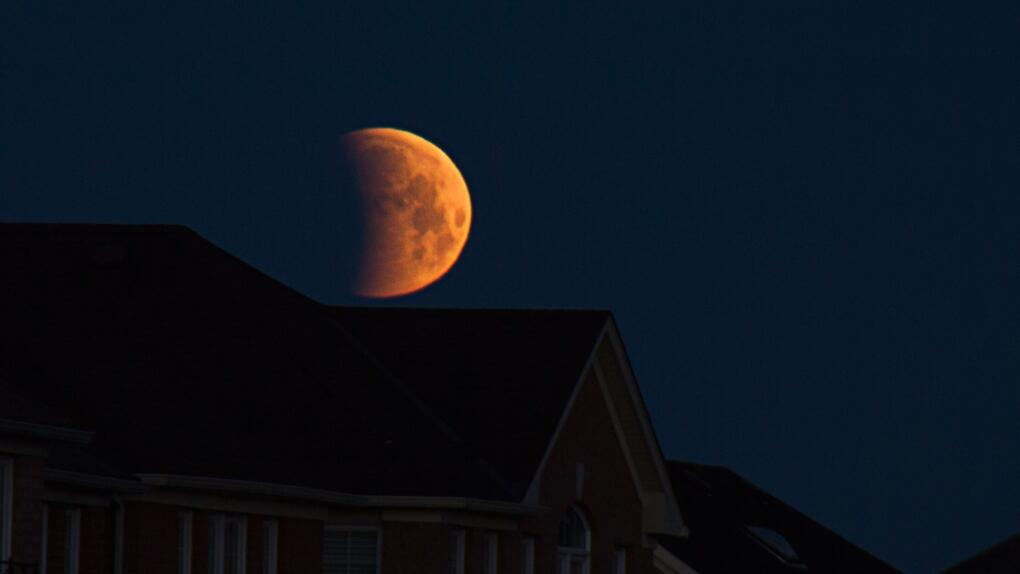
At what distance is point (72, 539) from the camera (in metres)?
33.6

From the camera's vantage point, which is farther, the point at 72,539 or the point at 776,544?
the point at 776,544

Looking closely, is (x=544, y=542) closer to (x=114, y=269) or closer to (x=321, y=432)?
(x=321, y=432)

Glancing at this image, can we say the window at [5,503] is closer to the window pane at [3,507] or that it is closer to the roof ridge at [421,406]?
the window pane at [3,507]

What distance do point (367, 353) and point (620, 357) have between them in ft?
18.3

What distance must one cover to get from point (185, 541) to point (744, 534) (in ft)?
101

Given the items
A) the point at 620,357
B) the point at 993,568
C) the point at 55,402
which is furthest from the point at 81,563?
the point at 993,568

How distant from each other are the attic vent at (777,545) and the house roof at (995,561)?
1640 cm

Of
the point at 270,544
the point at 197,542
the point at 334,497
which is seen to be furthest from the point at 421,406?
the point at 197,542

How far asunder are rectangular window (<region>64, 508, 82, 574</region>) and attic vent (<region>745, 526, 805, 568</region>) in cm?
3318

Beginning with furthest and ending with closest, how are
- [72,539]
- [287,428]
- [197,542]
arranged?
[287,428]
[197,542]
[72,539]

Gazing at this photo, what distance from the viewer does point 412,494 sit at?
41.0 m

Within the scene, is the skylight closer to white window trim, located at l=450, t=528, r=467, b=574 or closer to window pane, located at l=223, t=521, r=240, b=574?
white window trim, located at l=450, t=528, r=467, b=574

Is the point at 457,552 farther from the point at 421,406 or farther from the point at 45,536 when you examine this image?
the point at 45,536

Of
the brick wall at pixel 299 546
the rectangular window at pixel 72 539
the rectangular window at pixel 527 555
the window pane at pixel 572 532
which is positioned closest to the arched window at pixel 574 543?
the window pane at pixel 572 532
